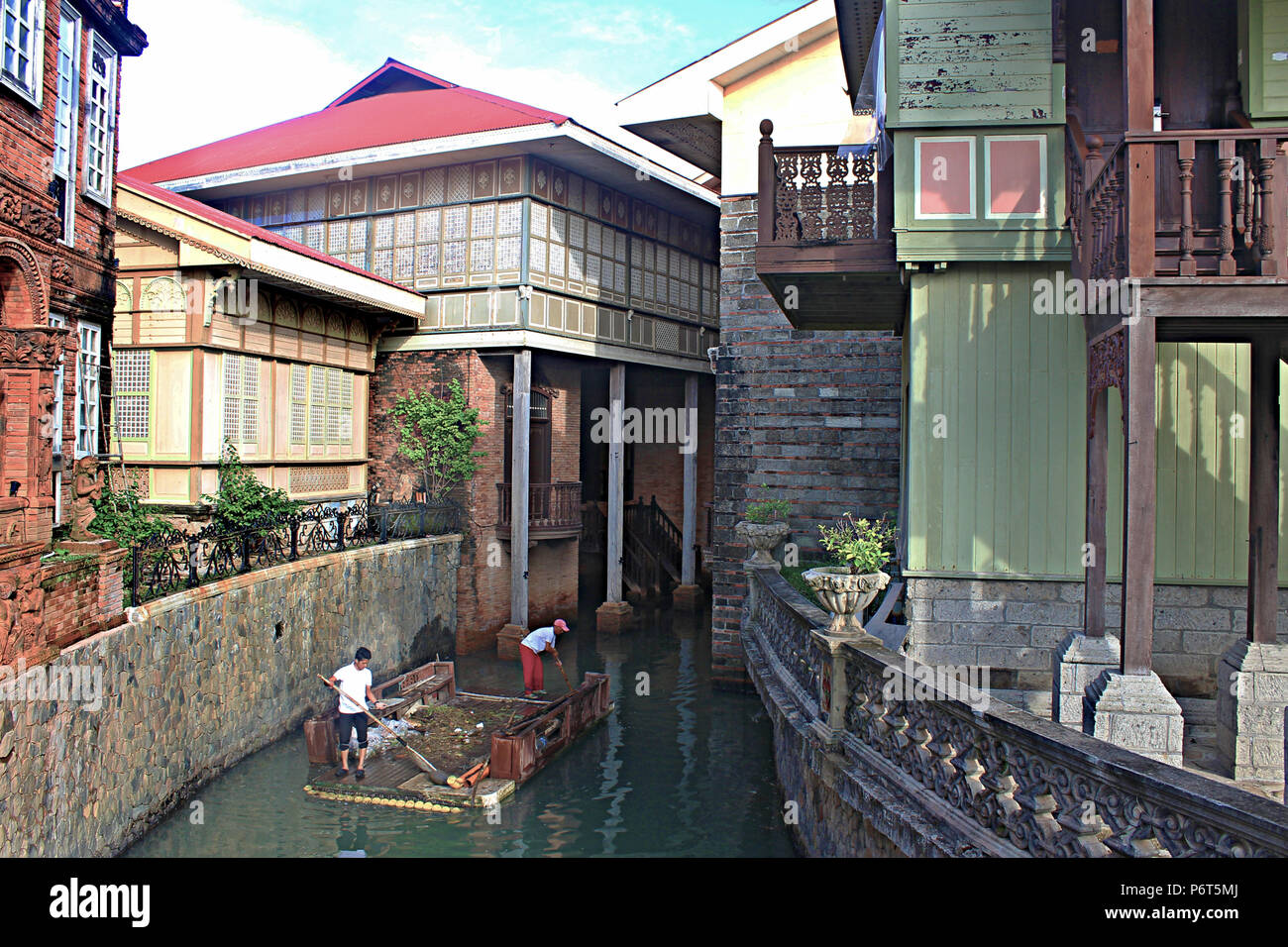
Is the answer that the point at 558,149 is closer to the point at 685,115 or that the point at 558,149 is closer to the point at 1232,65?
the point at 685,115

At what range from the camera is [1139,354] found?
19.5 ft

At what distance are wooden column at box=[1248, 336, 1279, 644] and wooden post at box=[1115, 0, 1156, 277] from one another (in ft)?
6.65

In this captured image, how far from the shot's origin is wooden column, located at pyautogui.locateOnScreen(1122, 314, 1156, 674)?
583cm

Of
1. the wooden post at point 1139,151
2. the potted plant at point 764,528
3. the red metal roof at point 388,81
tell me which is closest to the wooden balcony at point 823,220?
the wooden post at point 1139,151

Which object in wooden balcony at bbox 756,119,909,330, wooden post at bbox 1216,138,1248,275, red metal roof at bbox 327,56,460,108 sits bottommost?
wooden post at bbox 1216,138,1248,275

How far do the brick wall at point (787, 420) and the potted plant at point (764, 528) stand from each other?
2.37 ft

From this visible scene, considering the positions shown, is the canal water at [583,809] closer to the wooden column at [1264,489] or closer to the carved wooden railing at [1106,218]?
the wooden column at [1264,489]

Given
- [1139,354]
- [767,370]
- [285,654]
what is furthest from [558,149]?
[1139,354]

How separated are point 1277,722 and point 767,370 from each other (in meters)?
9.60

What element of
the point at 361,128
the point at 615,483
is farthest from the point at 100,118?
the point at 615,483

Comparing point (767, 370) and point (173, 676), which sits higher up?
point (767, 370)

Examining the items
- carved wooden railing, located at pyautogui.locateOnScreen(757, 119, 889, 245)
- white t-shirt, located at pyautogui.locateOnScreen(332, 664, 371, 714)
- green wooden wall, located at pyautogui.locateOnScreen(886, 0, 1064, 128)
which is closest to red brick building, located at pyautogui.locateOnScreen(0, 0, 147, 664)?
white t-shirt, located at pyautogui.locateOnScreen(332, 664, 371, 714)

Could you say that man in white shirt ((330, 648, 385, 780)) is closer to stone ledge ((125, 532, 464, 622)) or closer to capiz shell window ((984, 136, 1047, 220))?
stone ledge ((125, 532, 464, 622))

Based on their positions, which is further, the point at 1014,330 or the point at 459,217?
the point at 459,217
